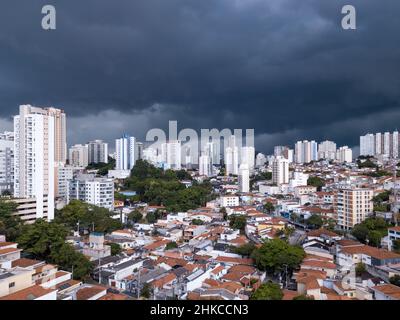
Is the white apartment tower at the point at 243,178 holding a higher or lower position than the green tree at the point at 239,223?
higher

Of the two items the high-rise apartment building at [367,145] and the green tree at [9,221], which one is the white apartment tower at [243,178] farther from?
the high-rise apartment building at [367,145]

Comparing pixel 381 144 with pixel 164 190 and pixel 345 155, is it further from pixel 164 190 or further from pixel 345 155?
pixel 164 190

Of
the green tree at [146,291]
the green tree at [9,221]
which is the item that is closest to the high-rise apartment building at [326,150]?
the green tree at [9,221]

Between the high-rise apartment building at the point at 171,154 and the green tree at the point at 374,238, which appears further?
the high-rise apartment building at the point at 171,154

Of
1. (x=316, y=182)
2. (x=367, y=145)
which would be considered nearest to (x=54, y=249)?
(x=316, y=182)

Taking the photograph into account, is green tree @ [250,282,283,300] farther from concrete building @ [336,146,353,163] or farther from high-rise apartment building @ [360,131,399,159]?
concrete building @ [336,146,353,163]
